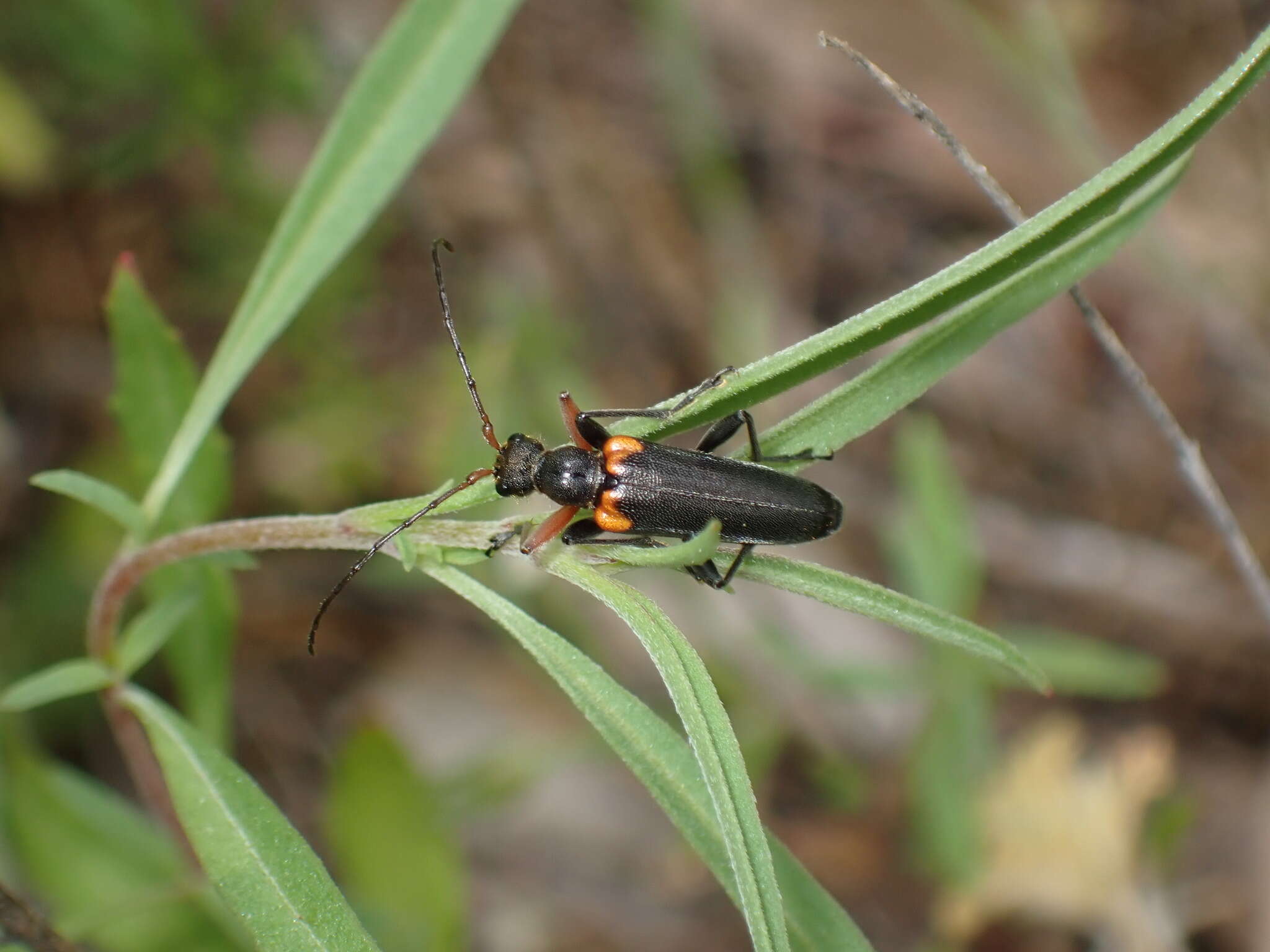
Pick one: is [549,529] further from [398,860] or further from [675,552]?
[398,860]

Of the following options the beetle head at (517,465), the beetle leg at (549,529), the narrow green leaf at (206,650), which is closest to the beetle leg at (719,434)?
the beetle head at (517,465)

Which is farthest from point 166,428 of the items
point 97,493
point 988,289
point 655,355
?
point 655,355

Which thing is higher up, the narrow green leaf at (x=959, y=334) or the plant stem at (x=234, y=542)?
the narrow green leaf at (x=959, y=334)

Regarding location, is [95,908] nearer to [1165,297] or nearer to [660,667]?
[660,667]

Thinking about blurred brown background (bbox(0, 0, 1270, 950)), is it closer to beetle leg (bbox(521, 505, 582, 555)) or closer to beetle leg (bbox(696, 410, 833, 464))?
beetle leg (bbox(696, 410, 833, 464))

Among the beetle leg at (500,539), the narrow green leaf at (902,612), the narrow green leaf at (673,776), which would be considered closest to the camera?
the narrow green leaf at (902,612)

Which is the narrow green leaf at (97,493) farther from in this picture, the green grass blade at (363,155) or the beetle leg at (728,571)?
the beetle leg at (728,571)

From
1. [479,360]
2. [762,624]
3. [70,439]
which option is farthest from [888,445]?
[70,439]
